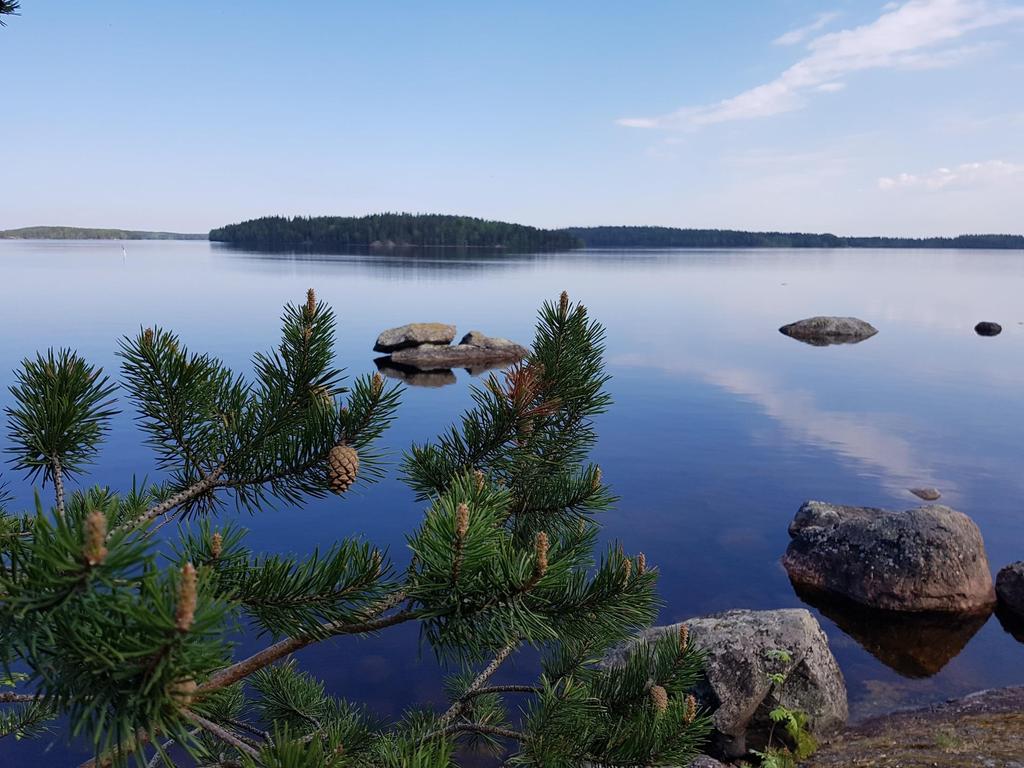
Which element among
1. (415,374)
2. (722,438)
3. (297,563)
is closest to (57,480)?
(297,563)

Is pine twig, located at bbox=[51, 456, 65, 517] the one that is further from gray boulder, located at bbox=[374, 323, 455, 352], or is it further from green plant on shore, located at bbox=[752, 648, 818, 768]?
gray boulder, located at bbox=[374, 323, 455, 352]

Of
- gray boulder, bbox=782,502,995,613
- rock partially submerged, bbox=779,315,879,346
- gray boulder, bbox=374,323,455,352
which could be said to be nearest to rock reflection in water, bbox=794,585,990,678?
gray boulder, bbox=782,502,995,613

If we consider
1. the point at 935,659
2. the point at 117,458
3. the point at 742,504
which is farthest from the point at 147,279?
the point at 935,659

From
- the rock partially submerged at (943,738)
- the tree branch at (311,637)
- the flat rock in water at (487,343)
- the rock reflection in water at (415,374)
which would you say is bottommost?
the rock reflection in water at (415,374)

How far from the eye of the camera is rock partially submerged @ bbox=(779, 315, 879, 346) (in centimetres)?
5144

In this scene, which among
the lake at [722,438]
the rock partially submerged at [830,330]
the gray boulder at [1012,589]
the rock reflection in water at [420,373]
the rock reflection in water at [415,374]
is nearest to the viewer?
the lake at [722,438]

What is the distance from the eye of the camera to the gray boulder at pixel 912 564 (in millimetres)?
13406

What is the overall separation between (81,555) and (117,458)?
77.1ft

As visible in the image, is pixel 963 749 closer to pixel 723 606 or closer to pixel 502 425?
pixel 723 606

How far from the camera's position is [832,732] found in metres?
9.95

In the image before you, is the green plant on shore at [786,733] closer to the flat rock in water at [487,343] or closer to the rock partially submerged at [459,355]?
the rock partially submerged at [459,355]

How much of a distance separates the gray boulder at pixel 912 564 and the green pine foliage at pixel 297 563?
488 inches

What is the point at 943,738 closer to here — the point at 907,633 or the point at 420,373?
the point at 907,633

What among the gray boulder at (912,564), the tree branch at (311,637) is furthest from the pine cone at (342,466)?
the gray boulder at (912,564)
